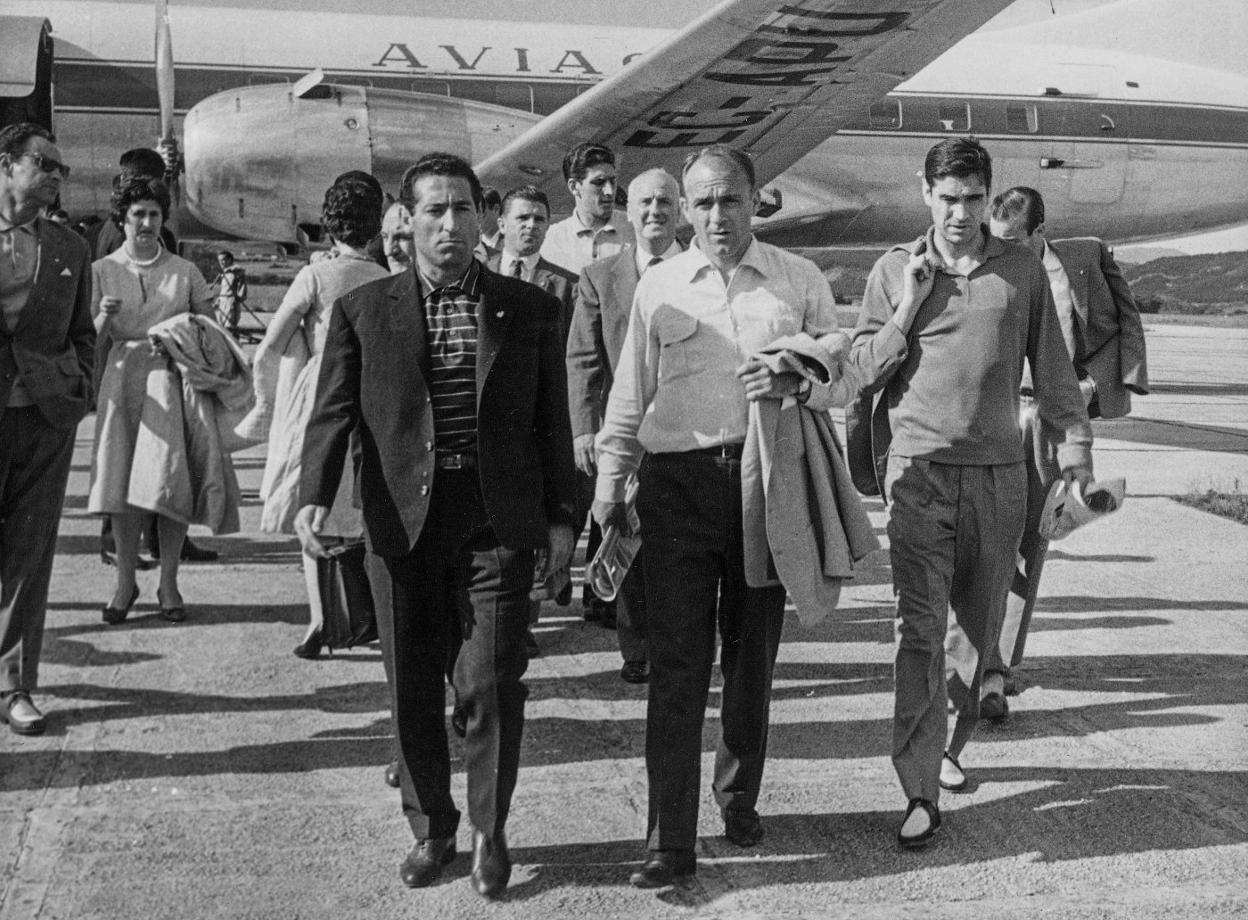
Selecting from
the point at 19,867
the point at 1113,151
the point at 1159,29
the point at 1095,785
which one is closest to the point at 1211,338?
the point at 1159,29

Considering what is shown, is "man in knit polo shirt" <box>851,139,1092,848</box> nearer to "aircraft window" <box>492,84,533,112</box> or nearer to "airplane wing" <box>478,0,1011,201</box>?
"airplane wing" <box>478,0,1011,201</box>

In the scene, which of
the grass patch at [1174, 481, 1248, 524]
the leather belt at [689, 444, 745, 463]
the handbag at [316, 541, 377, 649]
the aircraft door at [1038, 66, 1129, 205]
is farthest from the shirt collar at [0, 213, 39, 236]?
the aircraft door at [1038, 66, 1129, 205]

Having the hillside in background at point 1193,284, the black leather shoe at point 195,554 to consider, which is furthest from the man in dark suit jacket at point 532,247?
the hillside in background at point 1193,284

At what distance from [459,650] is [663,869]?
78 centimetres

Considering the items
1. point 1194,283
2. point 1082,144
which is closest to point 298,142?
point 1082,144

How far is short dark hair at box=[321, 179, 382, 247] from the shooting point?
518 centimetres

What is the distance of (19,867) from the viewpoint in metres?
3.50

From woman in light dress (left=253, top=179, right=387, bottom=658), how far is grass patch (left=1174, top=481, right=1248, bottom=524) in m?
6.17

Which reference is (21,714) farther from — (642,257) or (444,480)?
(642,257)

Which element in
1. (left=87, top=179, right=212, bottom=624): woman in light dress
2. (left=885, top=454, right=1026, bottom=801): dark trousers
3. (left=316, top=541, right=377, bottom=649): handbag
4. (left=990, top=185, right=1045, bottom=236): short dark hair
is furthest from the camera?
(left=87, top=179, right=212, bottom=624): woman in light dress

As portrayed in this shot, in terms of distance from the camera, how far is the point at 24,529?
4.62 meters

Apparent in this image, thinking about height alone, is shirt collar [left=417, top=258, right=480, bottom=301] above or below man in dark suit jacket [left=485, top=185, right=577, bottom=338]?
below

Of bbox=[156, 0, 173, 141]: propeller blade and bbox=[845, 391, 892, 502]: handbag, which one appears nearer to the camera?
bbox=[845, 391, 892, 502]: handbag

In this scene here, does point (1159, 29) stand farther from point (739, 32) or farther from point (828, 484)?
point (828, 484)
